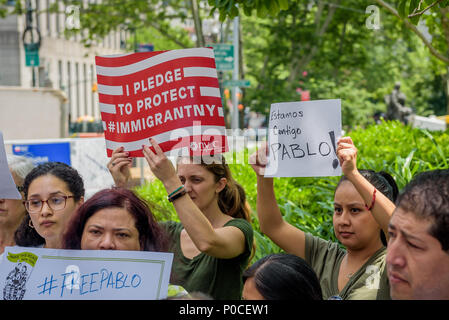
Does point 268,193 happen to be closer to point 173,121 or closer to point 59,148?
point 173,121

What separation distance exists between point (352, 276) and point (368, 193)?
386 mm

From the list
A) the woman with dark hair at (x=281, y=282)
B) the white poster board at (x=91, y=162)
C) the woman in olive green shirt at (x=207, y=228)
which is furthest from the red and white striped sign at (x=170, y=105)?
the white poster board at (x=91, y=162)

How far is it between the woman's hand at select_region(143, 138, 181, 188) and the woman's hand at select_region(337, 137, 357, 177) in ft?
2.37

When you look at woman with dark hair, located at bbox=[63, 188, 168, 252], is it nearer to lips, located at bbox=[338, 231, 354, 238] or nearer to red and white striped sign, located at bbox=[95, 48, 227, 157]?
red and white striped sign, located at bbox=[95, 48, 227, 157]

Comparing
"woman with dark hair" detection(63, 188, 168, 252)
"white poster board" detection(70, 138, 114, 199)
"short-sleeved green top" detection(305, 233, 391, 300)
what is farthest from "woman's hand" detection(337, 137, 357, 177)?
"white poster board" detection(70, 138, 114, 199)

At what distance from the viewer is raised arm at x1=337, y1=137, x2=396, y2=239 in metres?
2.92

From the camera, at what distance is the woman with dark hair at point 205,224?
296 centimetres

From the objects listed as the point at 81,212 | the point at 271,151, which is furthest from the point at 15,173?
the point at 271,151

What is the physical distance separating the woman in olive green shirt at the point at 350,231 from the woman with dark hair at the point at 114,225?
0.85 m

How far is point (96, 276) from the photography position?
8.16 feet

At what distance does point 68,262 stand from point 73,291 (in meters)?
0.14

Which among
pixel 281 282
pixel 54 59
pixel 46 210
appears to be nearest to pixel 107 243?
pixel 281 282

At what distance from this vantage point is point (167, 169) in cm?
302

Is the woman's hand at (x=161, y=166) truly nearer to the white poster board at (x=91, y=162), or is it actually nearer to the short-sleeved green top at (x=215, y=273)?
the short-sleeved green top at (x=215, y=273)
